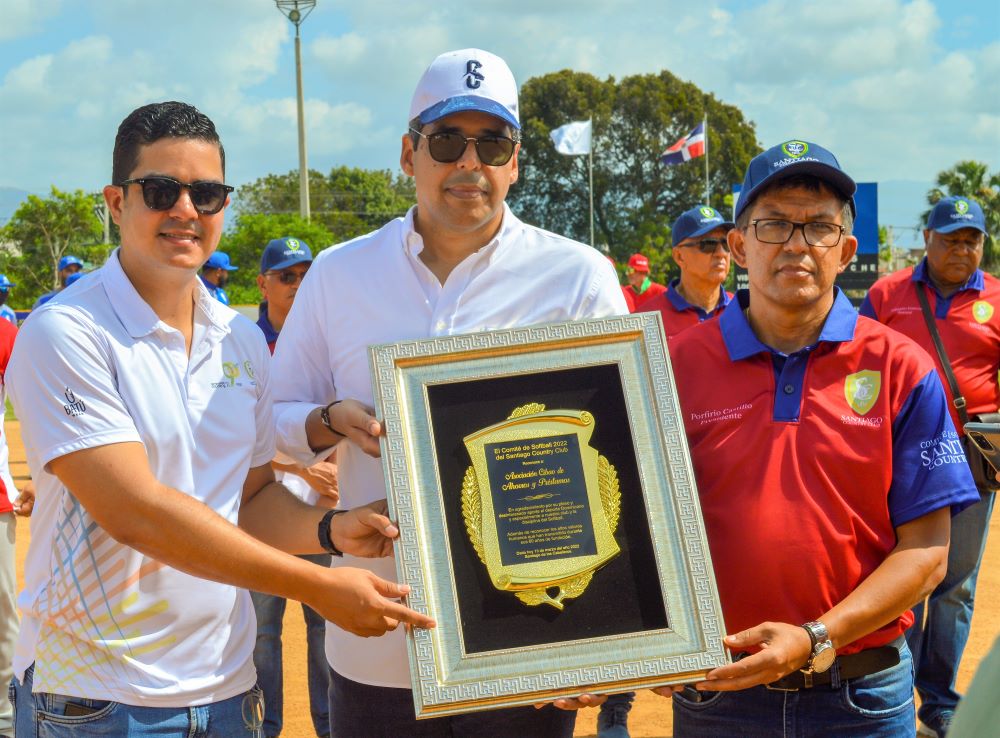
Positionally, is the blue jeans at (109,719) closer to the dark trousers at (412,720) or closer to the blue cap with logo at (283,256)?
the dark trousers at (412,720)

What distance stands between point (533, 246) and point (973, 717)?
2.33 m

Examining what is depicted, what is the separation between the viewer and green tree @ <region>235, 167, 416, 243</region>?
7531 centimetres

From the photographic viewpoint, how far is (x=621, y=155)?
212 feet

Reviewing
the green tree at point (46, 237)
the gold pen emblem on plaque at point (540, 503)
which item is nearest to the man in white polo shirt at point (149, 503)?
the gold pen emblem on plaque at point (540, 503)

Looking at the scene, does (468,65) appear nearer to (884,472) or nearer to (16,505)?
(884,472)

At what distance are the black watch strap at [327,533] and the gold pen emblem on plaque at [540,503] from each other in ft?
1.53

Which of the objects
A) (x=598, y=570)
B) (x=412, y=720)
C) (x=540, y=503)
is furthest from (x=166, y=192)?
(x=412, y=720)

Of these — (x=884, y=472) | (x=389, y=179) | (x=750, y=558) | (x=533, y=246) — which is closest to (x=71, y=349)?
(x=533, y=246)

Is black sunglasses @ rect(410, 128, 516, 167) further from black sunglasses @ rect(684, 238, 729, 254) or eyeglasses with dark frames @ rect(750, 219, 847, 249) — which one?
black sunglasses @ rect(684, 238, 729, 254)

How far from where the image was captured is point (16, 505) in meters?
5.89

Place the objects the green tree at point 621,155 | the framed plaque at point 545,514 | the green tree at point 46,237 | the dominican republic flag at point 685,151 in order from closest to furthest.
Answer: the framed plaque at point 545,514
the dominican republic flag at point 685,151
the green tree at point 46,237
the green tree at point 621,155

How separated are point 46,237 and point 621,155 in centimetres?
3330

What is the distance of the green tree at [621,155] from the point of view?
63.3 meters

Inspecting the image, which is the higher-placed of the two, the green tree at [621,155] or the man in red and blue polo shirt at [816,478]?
the green tree at [621,155]
